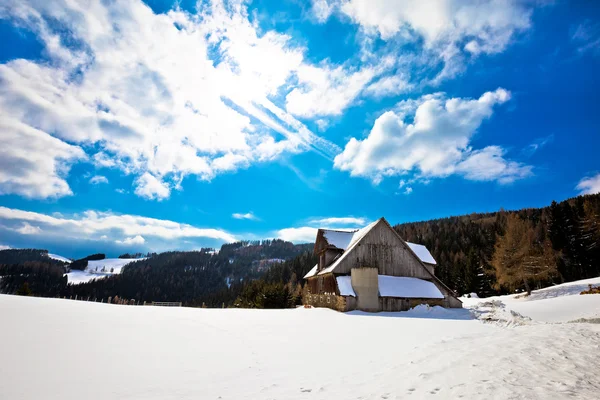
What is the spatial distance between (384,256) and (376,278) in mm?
3671

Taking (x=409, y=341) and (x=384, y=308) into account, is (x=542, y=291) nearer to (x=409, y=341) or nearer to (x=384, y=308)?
(x=384, y=308)

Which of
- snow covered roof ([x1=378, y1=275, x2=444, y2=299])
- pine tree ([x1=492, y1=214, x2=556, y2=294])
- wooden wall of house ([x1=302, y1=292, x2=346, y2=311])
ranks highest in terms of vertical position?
pine tree ([x1=492, y1=214, x2=556, y2=294])

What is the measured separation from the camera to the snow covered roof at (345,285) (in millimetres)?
26828

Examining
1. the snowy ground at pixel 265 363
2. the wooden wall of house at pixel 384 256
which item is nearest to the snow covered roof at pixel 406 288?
the wooden wall of house at pixel 384 256

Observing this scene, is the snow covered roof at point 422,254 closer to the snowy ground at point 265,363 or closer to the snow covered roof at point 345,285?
the snow covered roof at point 345,285

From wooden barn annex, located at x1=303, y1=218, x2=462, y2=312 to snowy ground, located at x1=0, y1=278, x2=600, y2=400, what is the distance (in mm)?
15624

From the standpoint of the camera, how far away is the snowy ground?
5809mm

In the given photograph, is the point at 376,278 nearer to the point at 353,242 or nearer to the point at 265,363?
the point at 353,242

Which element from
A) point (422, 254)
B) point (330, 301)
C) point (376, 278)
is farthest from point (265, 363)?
point (422, 254)

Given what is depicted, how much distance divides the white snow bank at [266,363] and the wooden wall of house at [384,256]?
59.3 ft

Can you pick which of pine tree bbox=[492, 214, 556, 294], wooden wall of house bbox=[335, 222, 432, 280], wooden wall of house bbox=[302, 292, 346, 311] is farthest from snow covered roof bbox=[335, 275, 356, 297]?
pine tree bbox=[492, 214, 556, 294]

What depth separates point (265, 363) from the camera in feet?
27.5

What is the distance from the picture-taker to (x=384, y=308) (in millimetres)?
27562

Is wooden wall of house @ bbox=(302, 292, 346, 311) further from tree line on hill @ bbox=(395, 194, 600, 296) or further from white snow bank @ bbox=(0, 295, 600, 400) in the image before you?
tree line on hill @ bbox=(395, 194, 600, 296)
